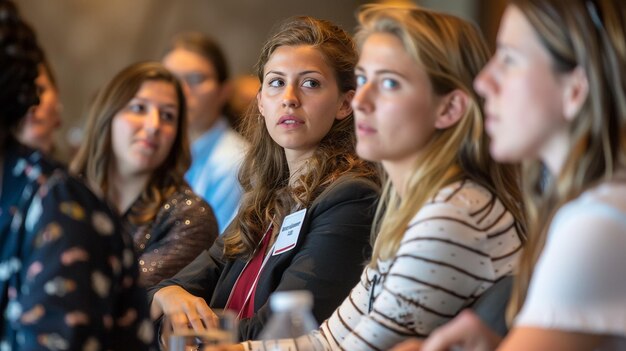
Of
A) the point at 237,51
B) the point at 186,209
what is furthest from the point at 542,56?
the point at 237,51

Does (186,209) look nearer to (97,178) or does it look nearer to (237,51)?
(97,178)

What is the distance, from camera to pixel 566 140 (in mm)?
1610

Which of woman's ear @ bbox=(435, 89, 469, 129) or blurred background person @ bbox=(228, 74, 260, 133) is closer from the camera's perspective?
woman's ear @ bbox=(435, 89, 469, 129)

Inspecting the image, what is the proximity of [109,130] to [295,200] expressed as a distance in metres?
1.42

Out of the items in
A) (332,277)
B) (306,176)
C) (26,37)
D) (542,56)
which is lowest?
(332,277)

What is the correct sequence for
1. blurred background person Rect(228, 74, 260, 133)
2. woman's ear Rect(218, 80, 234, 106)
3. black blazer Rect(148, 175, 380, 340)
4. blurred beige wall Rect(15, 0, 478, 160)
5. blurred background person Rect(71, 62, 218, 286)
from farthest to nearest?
blurred beige wall Rect(15, 0, 478, 160) → blurred background person Rect(228, 74, 260, 133) → woman's ear Rect(218, 80, 234, 106) → blurred background person Rect(71, 62, 218, 286) → black blazer Rect(148, 175, 380, 340)

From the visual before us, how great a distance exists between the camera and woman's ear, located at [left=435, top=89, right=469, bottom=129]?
205cm

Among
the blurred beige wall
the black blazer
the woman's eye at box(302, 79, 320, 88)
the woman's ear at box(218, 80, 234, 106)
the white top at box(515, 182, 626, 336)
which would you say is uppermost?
the blurred beige wall

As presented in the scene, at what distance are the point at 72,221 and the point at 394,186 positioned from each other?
779 mm

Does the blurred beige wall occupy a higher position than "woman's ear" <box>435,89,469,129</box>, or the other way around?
the blurred beige wall

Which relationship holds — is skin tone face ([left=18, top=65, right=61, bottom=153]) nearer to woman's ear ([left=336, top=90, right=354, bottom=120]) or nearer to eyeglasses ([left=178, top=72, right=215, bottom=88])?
eyeglasses ([left=178, top=72, right=215, bottom=88])

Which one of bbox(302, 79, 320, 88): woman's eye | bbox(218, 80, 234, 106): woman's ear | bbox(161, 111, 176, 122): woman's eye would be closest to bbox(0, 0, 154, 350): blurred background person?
bbox(302, 79, 320, 88): woman's eye

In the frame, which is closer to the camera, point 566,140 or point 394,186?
point 566,140

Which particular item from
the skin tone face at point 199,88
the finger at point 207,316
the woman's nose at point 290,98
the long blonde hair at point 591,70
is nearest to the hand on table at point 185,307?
the finger at point 207,316
